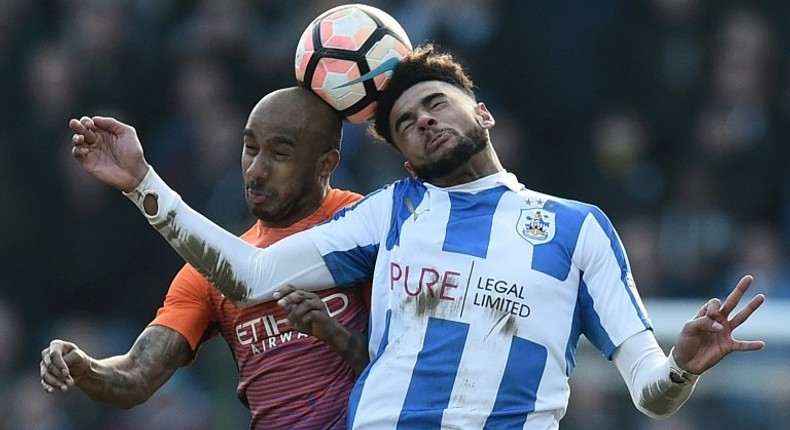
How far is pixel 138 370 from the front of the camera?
5867 mm

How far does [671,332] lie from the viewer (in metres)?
9.84

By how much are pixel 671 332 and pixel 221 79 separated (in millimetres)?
3562

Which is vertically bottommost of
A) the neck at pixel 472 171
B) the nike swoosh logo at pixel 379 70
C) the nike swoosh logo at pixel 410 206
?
the nike swoosh logo at pixel 410 206

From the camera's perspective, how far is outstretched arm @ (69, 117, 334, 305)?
18.3 ft

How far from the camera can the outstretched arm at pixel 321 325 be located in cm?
552

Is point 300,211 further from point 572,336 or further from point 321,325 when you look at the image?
point 572,336

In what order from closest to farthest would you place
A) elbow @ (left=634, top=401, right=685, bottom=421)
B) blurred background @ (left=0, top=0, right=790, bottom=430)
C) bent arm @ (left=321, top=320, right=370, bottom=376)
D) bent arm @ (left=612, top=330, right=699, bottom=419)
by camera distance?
1. bent arm @ (left=612, top=330, right=699, bottom=419)
2. elbow @ (left=634, top=401, right=685, bottom=421)
3. bent arm @ (left=321, top=320, right=370, bottom=376)
4. blurred background @ (left=0, top=0, right=790, bottom=430)

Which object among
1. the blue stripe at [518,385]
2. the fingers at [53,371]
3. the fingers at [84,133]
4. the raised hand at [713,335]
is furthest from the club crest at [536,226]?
the fingers at [53,371]

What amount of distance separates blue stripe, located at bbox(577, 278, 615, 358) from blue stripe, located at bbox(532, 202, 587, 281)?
86mm

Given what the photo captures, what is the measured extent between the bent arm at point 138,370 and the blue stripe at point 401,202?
0.88 meters

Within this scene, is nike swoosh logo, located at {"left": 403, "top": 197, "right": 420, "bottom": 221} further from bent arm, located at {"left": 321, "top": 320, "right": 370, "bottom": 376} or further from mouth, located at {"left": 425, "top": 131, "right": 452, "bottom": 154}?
bent arm, located at {"left": 321, "top": 320, "right": 370, "bottom": 376}

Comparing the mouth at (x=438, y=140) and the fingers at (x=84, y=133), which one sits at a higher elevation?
the fingers at (x=84, y=133)

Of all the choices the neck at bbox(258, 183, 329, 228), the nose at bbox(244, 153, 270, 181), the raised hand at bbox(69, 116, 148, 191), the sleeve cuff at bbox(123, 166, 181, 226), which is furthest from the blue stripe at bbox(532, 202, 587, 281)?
the raised hand at bbox(69, 116, 148, 191)

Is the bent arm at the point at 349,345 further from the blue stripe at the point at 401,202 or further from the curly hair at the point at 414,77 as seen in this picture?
the curly hair at the point at 414,77
